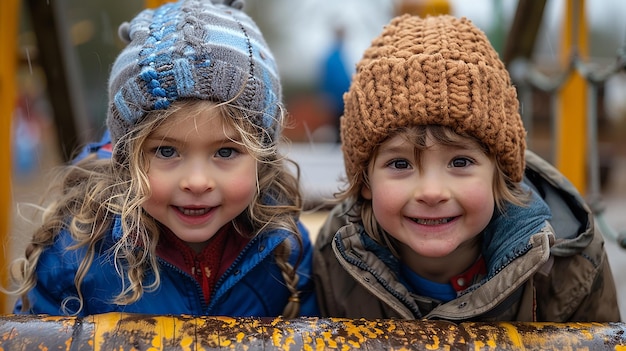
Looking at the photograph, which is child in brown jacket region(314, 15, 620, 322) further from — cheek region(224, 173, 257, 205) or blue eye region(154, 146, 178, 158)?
blue eye region(154, 146, 178, 158)

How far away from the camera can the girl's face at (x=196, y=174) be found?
1.44m

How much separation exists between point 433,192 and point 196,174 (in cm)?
45

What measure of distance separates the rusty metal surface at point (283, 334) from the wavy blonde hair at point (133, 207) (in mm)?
298

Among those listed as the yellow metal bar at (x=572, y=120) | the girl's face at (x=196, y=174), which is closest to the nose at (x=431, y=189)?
the girl's face at (x=196, y=174)

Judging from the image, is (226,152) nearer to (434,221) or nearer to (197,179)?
(197,179)

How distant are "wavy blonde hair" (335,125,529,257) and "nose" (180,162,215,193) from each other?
32 centimetres

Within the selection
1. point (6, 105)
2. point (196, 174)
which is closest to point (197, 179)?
point (196, 174)

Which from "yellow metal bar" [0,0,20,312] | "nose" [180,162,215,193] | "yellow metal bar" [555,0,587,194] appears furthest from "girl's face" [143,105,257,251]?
"yellow metal bar" [555,0,587,194]

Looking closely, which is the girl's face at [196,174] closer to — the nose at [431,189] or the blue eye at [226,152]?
the blue eye at [226,152]

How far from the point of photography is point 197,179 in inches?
56.0

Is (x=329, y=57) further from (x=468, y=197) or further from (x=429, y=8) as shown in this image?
(x=468, y=197)

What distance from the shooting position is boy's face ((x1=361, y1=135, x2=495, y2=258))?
142cm

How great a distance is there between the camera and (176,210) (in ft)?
4.95

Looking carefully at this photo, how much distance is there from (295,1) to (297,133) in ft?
22.5
